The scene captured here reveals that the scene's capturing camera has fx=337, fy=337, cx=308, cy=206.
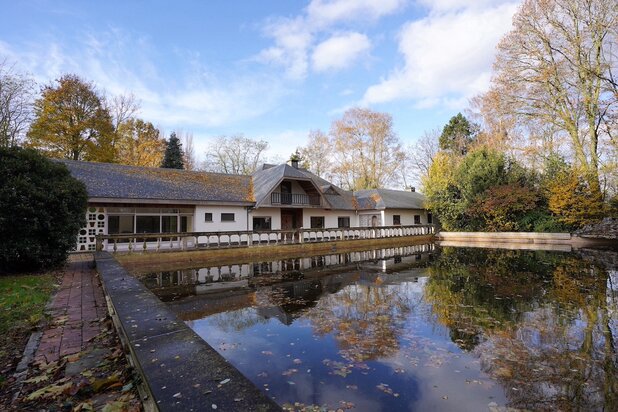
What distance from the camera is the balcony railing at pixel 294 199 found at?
23.2 meters

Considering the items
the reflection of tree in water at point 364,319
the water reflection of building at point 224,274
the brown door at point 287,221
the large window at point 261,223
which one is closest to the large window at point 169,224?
the large window at point 261,223

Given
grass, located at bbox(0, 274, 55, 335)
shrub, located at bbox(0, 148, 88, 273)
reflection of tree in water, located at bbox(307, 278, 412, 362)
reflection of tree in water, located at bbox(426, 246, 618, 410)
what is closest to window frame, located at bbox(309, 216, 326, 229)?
reflection of tree in water, located at bbox(426, 246, 618, 410)

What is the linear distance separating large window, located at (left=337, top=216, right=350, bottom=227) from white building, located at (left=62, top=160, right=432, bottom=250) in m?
0.09

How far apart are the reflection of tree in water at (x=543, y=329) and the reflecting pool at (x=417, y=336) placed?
0.02m

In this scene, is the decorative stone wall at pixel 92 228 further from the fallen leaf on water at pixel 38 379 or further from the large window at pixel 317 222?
the fallen leaf on water at pixel 38 379

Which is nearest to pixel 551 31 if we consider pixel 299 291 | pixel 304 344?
pixel 299 291

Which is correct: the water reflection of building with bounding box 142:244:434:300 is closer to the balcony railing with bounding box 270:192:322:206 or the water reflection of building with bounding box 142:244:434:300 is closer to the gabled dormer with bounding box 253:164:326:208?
the gabled dormer with bounding box 253:164:326:208

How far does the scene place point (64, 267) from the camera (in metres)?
11.1

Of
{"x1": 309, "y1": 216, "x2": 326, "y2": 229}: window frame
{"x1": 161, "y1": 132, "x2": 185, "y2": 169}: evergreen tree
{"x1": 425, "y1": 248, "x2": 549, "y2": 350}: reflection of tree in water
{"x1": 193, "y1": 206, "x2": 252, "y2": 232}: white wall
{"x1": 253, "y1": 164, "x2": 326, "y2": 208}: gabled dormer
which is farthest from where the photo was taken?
{"x1": 161, "y1": 132, "x2": 185, "y2": 169}: evergreen tree

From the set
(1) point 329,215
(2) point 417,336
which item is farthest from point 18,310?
(1) point 329,215

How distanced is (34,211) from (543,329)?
12935mm

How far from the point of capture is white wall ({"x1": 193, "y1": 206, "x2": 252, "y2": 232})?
66.3 feet

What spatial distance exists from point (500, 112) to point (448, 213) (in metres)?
9.17

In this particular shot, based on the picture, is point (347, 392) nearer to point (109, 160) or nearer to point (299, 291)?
point (299, 291)
